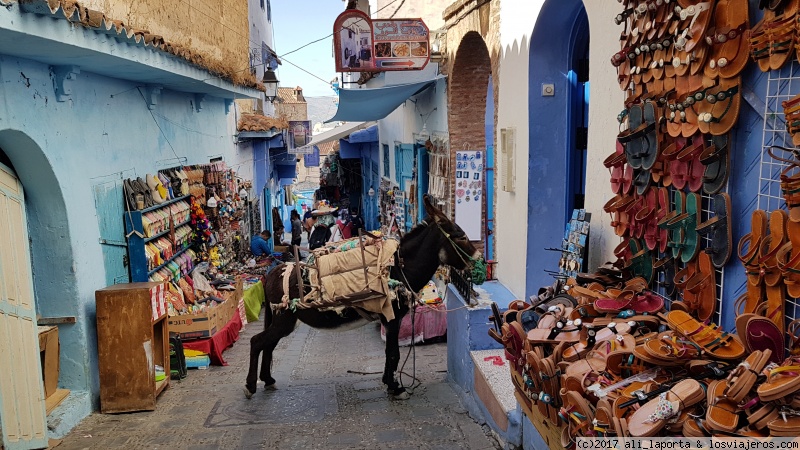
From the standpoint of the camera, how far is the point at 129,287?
644 centimetres

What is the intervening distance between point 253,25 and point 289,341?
13327 mm

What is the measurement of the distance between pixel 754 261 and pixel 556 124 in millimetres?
3565

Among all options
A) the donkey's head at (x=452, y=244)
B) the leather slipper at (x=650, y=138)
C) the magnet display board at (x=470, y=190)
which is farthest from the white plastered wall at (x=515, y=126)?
the leather slipper at (x=650, y=138)

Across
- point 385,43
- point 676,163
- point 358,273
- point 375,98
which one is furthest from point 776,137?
point 375,98

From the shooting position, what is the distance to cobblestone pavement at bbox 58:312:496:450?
5555 mm

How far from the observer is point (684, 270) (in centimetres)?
319

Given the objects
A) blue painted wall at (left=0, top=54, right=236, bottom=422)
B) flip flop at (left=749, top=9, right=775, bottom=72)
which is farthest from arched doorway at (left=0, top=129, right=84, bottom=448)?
flip flop at (left=749, top=9, right=775, bottom=72)

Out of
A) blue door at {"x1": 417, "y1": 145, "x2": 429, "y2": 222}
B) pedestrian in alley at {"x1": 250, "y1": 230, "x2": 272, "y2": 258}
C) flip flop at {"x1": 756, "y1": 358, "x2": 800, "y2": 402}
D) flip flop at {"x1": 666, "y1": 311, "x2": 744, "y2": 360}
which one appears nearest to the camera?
flip flop at {"x1": 756, "y1": 358, "x2": 800, "y2": 402}

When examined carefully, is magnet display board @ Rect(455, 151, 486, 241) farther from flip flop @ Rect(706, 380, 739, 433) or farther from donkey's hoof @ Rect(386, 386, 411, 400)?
flip flop @ Rect(706, 380, 739, 433)

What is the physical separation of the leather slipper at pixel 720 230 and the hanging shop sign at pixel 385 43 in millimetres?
7419

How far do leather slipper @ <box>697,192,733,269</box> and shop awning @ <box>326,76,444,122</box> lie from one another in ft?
24.0

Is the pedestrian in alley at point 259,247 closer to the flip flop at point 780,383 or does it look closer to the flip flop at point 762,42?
the flip flop at point 762,42

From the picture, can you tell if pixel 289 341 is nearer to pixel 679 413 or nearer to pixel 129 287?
pixel 129 287

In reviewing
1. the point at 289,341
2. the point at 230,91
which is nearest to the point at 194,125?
the point at 230,91
